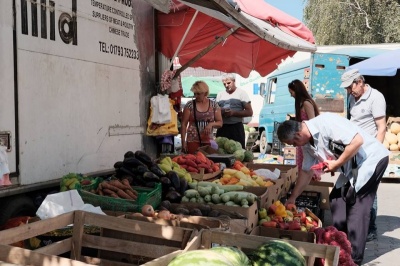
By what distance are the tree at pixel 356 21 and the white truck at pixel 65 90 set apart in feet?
74.4

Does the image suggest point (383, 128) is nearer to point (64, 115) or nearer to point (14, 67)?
point (64, 115)

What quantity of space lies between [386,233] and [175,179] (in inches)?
146

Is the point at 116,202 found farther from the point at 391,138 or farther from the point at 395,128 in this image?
the point at 395,128

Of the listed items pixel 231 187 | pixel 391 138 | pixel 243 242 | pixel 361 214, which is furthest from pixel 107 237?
pixel 391 138

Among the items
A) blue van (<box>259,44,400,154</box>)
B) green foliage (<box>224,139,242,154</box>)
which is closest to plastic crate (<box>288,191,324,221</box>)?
green foliage (<box>224,139,242,154</box>)

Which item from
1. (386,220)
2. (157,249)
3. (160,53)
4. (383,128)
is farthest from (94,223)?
(386,220)

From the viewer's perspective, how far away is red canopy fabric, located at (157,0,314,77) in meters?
7.95

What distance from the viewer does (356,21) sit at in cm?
2869

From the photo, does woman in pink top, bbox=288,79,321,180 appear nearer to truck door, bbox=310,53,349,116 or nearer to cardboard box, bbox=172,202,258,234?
cardboard box, bbox=172,202,258,234

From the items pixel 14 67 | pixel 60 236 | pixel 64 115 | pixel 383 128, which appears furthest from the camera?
pixel 383 128

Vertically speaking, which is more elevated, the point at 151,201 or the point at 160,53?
the point at 160,53

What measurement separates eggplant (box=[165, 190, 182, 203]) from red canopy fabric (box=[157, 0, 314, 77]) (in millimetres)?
3050

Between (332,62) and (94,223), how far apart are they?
1191cm

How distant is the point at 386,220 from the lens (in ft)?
27.3
